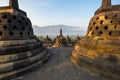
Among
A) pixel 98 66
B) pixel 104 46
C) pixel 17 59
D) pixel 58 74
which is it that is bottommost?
pixel 58 74

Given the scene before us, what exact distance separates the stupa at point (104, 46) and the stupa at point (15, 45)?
3673mm

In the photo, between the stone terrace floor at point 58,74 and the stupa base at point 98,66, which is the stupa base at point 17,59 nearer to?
the stone terrace floor at point 58,74

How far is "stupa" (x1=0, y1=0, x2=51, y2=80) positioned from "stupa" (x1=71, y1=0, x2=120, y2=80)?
367 cm

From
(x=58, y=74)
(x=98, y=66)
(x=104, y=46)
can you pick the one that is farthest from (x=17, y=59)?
(x=104, y=46)

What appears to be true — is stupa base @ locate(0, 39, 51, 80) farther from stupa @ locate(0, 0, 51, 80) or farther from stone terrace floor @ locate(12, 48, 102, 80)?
stone terrace floor @ locate(12, 48, 102, 80)

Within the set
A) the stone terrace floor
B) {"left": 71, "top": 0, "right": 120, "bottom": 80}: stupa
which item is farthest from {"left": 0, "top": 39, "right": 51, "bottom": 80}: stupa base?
{"left": 71, "top": 0, "right": 120, "bottom": 80}: stupa

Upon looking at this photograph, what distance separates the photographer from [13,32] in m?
9.32

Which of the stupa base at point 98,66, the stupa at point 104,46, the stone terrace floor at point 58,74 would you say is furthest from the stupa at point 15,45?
the stupa at point 104,46

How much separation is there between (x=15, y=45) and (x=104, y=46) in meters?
6.00

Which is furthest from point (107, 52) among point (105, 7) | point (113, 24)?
point (105, 7)

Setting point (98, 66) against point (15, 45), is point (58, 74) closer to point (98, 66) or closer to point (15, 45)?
point (98, 66)

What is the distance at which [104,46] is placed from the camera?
328 inches

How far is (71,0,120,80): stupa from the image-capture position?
747 cm

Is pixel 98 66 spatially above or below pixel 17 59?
below
